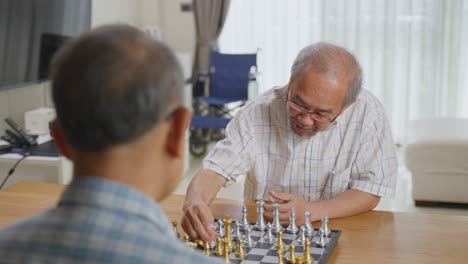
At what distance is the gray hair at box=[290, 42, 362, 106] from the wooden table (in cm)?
40

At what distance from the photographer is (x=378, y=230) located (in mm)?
1984

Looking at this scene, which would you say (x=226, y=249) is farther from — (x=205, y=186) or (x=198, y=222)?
(x=205, y=186)

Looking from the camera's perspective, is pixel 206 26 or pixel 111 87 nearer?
pixel 111 87

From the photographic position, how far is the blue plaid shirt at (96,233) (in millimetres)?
831

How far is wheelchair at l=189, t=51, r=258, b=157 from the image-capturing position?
592 cm

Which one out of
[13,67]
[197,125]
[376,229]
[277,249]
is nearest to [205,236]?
[277,249]

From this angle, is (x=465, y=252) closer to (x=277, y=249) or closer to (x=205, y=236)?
(x=277, y=249)

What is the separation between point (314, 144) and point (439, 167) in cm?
241

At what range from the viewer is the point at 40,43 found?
161 inches

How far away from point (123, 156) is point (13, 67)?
3195mm

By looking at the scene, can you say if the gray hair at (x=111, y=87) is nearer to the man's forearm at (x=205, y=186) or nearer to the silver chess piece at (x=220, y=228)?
the silver chess piece at (x=220, y=228)

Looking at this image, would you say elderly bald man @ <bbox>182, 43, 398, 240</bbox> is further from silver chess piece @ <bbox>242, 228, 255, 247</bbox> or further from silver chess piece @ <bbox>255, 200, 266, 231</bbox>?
silver chess piece @ <bbox>242, 228, 255, 247</bbox>

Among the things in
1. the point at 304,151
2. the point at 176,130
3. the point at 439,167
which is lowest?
the point at 439,167

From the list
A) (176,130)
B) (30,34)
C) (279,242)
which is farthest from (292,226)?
(30,34)
